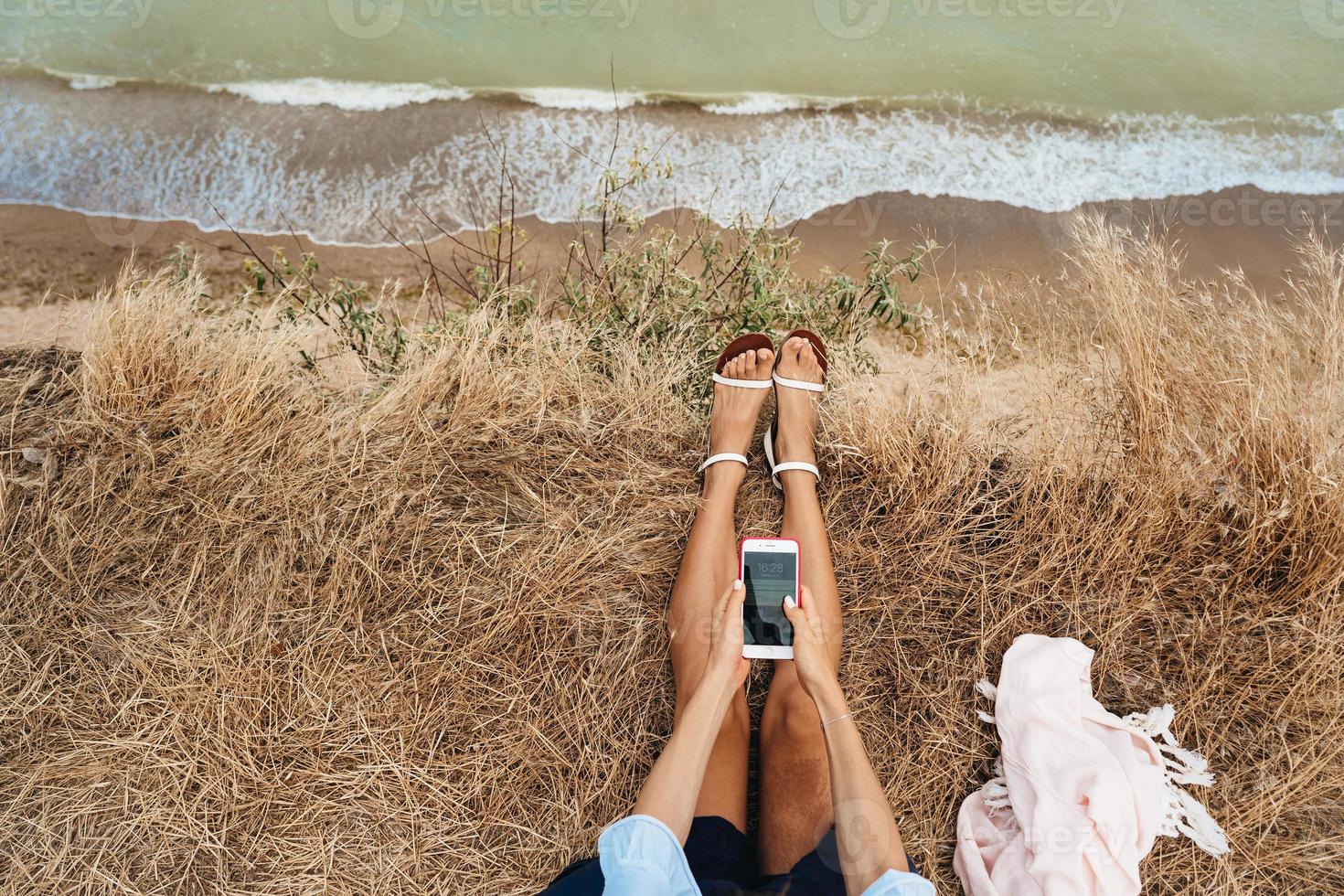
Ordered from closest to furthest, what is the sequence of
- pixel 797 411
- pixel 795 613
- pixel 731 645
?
pixel 731 645 < pixel 795 613 < pixel 797 411

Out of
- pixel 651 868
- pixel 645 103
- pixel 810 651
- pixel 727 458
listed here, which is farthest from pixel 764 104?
pixel 651 868

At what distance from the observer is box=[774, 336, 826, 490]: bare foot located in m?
2.55

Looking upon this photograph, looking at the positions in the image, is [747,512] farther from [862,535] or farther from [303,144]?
[303,144]

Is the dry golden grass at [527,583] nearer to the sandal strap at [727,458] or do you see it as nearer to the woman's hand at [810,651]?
the sandal strap at [727,458]

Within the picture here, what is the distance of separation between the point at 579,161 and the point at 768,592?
298cm

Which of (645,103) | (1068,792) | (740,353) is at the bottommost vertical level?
(1068,792)

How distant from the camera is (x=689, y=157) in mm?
4375

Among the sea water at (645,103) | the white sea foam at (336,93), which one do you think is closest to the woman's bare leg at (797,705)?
the sea water at (645,103)

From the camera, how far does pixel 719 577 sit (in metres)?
2.38

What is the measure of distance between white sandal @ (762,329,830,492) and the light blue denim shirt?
46.9 inches

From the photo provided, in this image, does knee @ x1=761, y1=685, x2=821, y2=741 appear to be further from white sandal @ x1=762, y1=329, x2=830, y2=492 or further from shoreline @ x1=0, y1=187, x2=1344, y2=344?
shoreline @ x1=0, y1=187, x2=1344, y2=344

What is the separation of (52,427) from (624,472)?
1.93 metres

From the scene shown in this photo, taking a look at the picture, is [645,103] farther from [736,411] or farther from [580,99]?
[736,411]

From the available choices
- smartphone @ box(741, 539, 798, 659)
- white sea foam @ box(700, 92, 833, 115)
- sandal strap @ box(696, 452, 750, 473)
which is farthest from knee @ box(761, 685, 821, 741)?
white sea foam @ box(700, 92, 833, 115)
